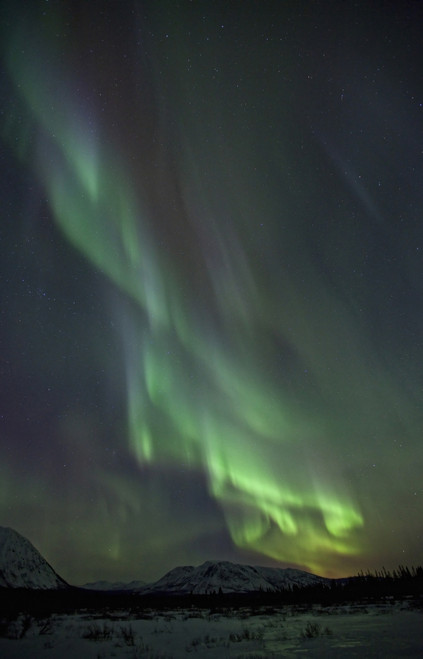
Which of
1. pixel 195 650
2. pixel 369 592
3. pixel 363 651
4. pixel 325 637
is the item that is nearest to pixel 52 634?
pixel 195 650

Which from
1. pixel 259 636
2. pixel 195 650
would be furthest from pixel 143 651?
pixel 259 636

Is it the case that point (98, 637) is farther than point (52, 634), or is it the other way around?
point (52, 634)

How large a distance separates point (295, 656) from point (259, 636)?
6078 mm

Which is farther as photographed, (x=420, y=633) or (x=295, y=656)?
(x=420, y=633)

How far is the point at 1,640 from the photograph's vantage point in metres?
18.1

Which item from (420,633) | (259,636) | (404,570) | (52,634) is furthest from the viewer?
(404,570)

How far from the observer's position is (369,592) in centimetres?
5534

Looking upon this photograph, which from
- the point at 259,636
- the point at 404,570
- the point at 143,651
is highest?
the point at 143,651

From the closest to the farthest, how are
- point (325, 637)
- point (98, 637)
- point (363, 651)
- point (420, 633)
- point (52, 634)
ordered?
point (363, 651) < point (420, 633) < point (325, 637) < point (98, 637) < point (52, 634)

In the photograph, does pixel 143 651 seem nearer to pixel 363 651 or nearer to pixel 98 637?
pixel 98 637

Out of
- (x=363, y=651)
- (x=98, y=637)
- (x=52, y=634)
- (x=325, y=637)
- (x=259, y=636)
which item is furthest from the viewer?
(x=52, y=634)

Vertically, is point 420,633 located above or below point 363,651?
below

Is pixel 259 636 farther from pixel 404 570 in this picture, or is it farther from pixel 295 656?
pixel 404 570

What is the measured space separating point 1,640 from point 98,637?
448 centimetres
